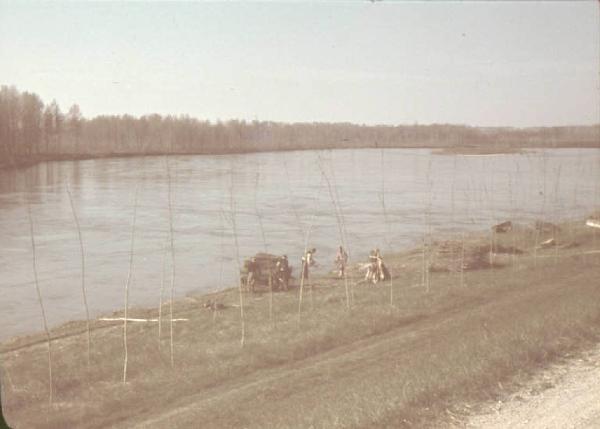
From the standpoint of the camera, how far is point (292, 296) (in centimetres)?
2212

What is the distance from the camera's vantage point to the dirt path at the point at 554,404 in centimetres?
854

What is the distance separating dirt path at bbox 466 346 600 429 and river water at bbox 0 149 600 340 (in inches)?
458

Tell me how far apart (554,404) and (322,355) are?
21.6 feet

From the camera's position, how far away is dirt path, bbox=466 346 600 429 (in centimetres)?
854

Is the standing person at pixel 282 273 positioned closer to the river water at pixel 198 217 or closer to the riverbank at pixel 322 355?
the riverbank at pixel 322 355

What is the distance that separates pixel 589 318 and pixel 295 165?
71.9 metres

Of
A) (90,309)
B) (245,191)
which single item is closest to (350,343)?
(90,309)

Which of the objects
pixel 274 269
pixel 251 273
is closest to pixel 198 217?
pixel 251 273

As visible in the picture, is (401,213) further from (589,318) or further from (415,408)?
(415,408)

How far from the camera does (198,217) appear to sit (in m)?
42.8

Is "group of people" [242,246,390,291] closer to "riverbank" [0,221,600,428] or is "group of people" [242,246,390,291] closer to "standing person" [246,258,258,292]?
"standing person" [246,258,258,292]

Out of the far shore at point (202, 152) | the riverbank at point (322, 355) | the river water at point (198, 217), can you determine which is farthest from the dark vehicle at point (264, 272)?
the far shore at point (202, 152)

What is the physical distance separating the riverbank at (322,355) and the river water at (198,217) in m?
3.59

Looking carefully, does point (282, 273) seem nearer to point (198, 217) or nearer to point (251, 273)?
point (251, 273)
